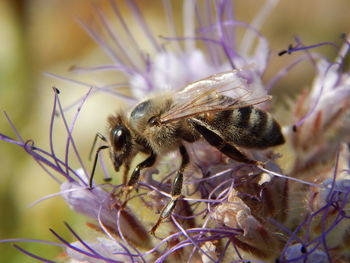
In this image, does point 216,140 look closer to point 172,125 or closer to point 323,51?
point 172,125

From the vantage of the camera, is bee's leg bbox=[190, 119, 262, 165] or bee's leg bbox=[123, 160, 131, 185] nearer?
bee's leg bbox=[190, 119, 262, 165]

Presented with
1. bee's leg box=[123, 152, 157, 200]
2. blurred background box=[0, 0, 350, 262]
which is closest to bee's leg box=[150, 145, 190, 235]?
bee's leg box=[123, 152, 157, 200]

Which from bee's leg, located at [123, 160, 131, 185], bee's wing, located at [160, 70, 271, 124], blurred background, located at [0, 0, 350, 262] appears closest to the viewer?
bee's wing, located at [160, 70, 271, 124]

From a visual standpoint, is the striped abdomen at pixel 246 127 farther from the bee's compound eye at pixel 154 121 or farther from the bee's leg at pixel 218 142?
the bee's compound eye at pixel 154 121

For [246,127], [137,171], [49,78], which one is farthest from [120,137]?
[49,78]

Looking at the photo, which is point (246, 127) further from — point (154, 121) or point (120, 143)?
point (120, 143)

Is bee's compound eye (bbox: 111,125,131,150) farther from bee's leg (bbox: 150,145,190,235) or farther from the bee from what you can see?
bee's leg (bbox: 150,145,190,235)

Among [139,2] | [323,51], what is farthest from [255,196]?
[139,2]
